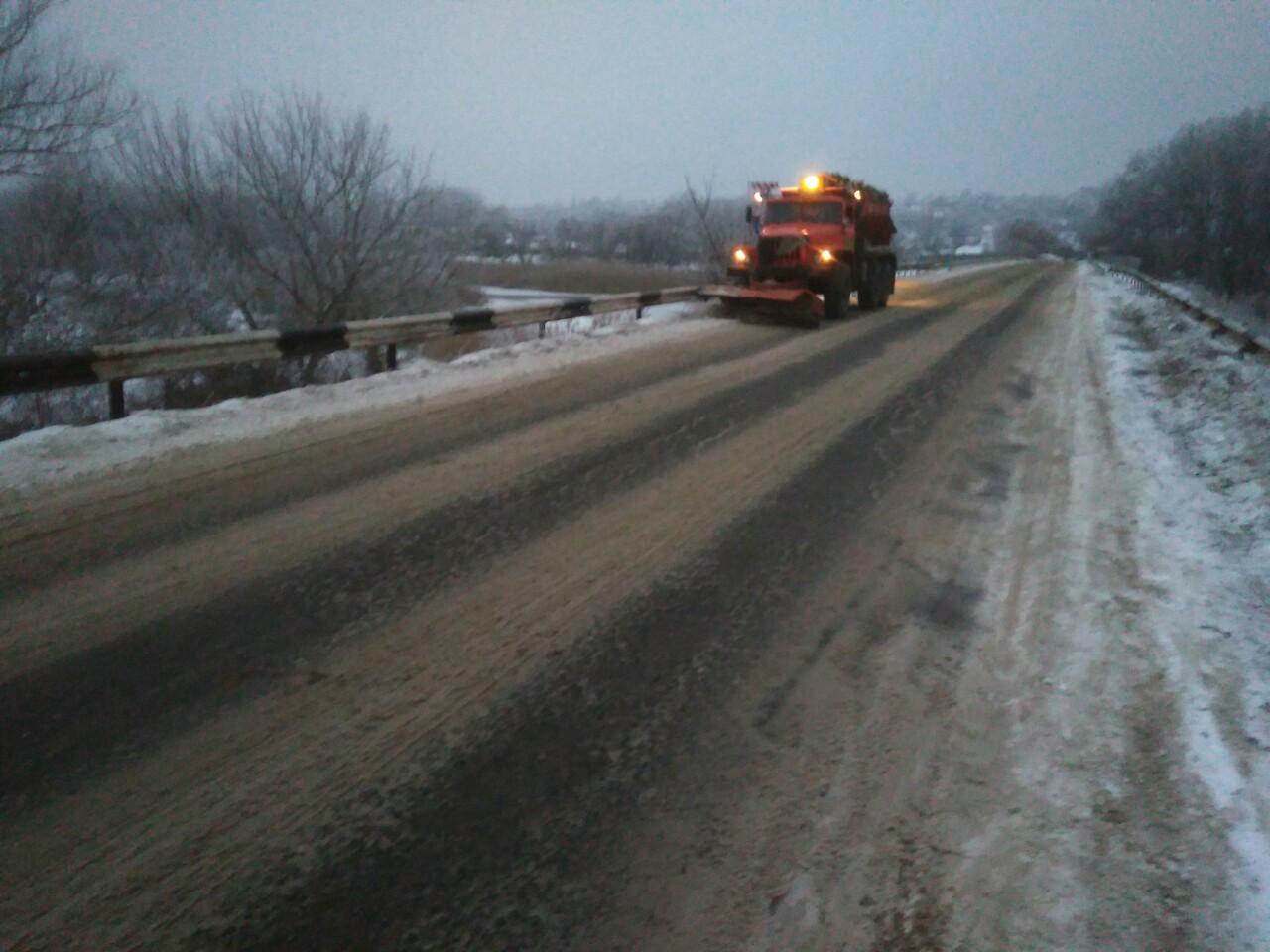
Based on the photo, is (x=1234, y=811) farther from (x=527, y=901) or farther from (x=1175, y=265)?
(x=1175, y=265)

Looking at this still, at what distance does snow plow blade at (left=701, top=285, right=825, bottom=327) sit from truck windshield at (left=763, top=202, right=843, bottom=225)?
3150 mm

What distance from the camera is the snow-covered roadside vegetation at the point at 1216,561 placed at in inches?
124

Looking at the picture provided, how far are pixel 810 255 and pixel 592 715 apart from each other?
16.3 metres

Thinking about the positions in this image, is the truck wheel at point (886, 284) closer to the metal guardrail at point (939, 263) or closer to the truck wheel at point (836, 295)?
the truck wheel at point (836, 295)

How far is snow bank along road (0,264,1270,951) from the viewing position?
259 centimetres

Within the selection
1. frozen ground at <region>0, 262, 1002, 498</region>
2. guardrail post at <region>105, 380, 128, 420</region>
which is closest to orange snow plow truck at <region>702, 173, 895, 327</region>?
frozen ground at <region>0, 262, 1002, 498</region>

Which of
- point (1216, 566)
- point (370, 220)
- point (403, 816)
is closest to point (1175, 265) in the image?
point (370, 220)

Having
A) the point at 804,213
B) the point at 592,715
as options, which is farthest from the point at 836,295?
the point at 592,715

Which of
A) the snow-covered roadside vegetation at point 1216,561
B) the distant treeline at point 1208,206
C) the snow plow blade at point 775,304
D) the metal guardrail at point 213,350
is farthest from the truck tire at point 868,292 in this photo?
the distant treeline at point 1208,206

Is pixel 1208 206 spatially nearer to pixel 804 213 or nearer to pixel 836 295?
pixel 804 213

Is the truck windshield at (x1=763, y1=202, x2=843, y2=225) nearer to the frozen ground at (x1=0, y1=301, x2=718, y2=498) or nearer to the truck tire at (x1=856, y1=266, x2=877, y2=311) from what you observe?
the truck tire at (x1=856, y1=266, x2=877, y2=311)

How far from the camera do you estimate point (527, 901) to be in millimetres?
2584

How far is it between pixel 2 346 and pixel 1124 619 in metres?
15.3

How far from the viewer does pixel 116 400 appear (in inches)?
327
